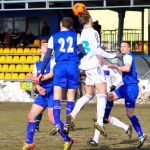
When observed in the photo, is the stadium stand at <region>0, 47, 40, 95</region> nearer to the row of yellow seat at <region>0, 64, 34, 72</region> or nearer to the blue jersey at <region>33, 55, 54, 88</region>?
the row of yellow seat at <region>0, 64, 34, 72</region>

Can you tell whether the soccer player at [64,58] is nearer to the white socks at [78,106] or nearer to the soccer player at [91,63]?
the white socks at [78,106]

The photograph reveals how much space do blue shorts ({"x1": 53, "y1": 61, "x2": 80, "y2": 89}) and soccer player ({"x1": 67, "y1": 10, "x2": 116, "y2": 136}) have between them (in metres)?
0.57

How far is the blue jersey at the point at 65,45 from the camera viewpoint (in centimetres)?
1107

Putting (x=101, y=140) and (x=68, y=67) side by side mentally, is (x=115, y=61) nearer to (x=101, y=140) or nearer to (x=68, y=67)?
(x=101, y=140)

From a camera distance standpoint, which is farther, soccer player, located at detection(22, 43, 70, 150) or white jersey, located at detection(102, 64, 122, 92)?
white jersey, located at detection(102, 64, 122, 92)

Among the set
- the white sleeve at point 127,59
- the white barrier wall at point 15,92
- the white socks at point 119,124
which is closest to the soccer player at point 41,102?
the white sleeve at point 127,59

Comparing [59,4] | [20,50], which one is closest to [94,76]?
[59,4]

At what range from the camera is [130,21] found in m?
54.8

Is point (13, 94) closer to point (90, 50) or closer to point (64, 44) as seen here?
point (90, 50)

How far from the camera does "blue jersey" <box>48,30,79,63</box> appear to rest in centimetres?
1107

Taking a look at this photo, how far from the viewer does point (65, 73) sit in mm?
11109

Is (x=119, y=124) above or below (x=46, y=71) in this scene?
below

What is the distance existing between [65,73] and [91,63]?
860mm

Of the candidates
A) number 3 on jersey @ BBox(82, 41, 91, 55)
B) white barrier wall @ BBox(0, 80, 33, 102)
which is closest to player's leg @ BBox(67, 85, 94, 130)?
number 3 on jersey @ BBox(82, 41, 91, 55)
